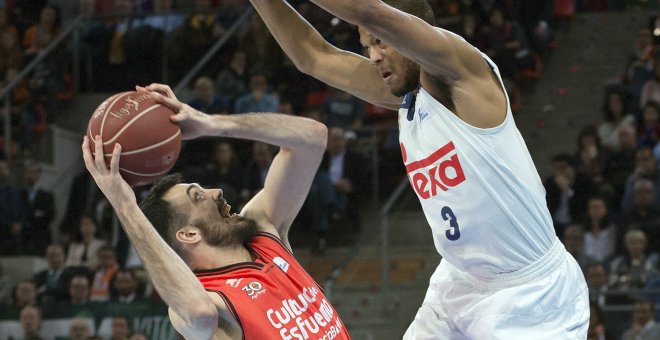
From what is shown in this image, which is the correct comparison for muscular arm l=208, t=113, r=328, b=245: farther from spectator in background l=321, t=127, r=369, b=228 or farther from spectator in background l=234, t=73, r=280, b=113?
spectator in background l=234, t=73, r=280, b=113

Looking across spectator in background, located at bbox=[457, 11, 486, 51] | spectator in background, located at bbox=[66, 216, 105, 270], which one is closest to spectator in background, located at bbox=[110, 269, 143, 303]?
spectator in background, located at bbox=[66, 216, 105, 270]

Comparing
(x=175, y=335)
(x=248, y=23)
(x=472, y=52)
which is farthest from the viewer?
(x=248, y=23)

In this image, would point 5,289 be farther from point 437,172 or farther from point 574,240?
point 437,172

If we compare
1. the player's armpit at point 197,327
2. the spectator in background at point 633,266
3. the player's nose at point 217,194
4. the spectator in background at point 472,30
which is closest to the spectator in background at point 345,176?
the spectator in background at point 633,266

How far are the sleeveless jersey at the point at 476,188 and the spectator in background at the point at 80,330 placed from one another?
21.7 feet

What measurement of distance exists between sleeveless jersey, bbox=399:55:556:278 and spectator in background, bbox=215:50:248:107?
864 cm

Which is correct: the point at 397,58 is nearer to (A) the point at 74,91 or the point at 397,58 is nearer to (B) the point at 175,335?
(B) the point at 175,335

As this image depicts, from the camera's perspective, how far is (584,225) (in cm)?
1104

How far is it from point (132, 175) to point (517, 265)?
5.78ft

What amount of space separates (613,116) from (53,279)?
6.23 metres

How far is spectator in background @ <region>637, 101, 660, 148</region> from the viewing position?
11.9 meters

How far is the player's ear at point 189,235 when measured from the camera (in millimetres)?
5434

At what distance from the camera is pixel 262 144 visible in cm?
1224

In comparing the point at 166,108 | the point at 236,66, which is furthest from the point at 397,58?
the point at 236,66
